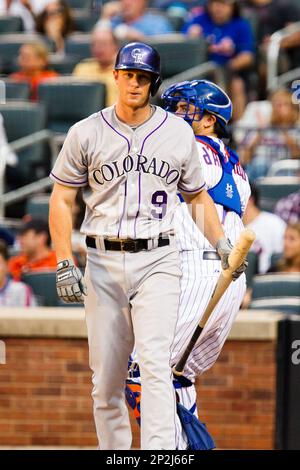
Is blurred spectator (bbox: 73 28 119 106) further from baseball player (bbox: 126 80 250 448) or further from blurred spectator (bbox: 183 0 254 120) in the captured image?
baseball player (bbox: 126 80 250 448)

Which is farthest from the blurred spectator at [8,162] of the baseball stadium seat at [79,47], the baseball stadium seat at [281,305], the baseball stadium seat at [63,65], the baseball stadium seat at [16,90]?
the baseball stadium seat at [281,305]

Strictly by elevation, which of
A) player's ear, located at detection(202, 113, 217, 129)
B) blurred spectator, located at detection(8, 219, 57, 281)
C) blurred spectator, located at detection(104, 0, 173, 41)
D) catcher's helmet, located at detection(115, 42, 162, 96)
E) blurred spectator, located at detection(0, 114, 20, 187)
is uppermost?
blurred spectator, located at detection(104, 0, 173, 41)

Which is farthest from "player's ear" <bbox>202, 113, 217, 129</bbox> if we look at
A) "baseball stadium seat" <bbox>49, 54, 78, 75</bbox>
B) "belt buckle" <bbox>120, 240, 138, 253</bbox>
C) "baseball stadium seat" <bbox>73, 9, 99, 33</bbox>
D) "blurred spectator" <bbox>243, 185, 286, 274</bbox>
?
"baseball stadium seat" <bbox>73, 9, 99, 33</bbox>

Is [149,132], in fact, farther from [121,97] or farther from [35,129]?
[35,129]

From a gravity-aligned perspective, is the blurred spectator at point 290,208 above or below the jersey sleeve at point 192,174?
below

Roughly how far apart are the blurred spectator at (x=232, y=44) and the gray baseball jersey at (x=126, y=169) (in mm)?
6184

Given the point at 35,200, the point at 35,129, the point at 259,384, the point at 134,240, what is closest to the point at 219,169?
the point at 134,240

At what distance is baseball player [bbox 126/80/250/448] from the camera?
6.09m

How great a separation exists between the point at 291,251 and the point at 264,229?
68 cm

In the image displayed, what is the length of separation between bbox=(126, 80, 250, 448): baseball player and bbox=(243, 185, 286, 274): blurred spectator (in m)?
3.32

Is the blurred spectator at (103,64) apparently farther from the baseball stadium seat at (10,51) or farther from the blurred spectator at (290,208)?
the blurred spectator at (290,208)

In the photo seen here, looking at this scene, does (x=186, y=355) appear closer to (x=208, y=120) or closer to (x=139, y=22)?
(x=208, y=120)

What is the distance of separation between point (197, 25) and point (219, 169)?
6409 mm

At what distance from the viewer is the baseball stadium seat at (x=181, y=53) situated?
38.4ft
